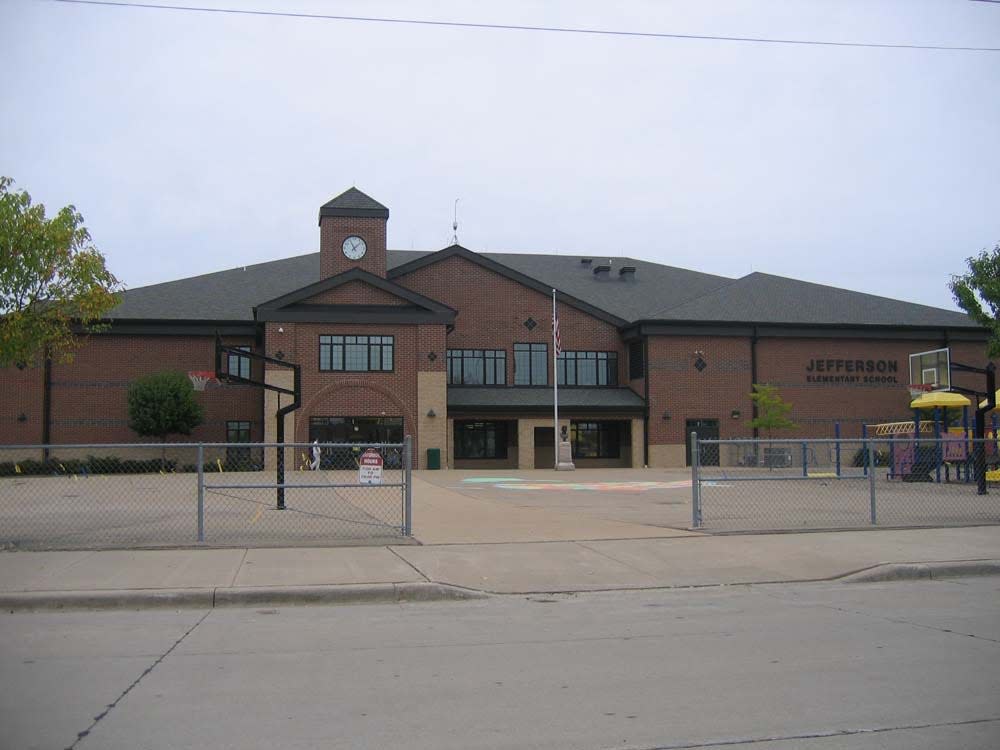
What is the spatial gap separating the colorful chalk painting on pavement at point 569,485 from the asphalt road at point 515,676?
16.8 meters

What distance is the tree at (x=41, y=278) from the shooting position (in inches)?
605

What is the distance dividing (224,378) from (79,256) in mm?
3856

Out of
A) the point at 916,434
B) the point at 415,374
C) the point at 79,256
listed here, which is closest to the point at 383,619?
the point at 79,256

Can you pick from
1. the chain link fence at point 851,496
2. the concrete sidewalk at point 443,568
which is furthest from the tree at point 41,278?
Result: the chain link fence at point 851,496

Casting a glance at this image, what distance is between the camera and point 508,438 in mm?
45562

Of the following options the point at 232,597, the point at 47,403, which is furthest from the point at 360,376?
the point at 232,597

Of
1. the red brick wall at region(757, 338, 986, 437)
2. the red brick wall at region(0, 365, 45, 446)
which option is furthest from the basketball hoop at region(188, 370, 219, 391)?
the red brick wall at region(757, 338, 986, 437)

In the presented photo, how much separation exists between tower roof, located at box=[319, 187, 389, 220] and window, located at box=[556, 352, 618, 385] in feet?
37.8

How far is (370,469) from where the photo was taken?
1383 cm

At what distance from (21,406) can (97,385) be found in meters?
3.33

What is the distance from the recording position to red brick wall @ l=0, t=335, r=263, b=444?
41.5 meters

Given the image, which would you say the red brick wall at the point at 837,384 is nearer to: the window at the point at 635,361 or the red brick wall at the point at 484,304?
the window at the point at 635,361

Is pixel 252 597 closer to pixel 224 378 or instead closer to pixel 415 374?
pixel 224 378

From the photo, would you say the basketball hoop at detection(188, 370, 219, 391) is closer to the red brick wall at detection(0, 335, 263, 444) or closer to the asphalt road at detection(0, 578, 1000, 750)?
the red brick wall at detection(0, 335, 263, 444)
